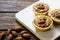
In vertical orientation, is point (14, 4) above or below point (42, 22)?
above

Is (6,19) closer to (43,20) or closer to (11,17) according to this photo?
(11,17)

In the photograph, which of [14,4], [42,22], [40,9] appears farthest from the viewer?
[14,4]

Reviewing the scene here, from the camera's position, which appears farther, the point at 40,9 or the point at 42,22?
the point at 40,9

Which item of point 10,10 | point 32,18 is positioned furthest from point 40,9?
point 10,10

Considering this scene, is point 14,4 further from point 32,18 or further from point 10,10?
point 32,18

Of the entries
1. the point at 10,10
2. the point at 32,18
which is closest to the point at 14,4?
the point at 10,10

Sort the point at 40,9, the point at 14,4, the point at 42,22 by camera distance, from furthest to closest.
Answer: the point at 14,4 → the point at 40,9 → the point at 42,22

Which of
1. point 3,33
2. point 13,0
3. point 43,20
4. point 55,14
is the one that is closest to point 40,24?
point 43,20
